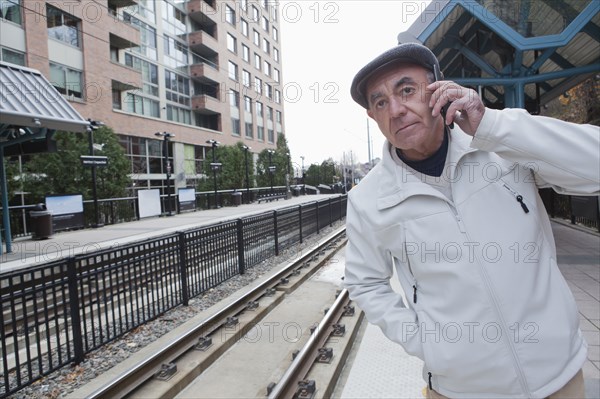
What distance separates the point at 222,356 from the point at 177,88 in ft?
120

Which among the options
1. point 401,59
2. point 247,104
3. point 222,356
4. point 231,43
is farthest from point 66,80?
point 247,104

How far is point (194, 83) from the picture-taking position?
4078cm

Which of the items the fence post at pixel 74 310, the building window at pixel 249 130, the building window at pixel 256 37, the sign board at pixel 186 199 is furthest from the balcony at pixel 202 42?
the fence post at pixel 74 310

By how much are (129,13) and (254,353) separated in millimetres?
34053

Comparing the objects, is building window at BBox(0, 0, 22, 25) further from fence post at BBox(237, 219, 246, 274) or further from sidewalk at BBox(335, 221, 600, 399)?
sidewalk at BBox(335, 221, 600, 399)

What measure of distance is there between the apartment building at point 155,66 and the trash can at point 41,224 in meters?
6.30

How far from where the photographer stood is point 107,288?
578 centimetres

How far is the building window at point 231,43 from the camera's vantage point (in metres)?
46.6

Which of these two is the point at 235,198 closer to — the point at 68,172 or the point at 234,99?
the point at 68,172

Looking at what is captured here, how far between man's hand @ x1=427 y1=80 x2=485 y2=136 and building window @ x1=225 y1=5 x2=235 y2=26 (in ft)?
166

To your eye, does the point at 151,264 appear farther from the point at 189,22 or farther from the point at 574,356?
the point at 189,22

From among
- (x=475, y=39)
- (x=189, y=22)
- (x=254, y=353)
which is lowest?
(x=254, y=353)

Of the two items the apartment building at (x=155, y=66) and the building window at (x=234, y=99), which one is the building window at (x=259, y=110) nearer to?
the apartment building at (x=155, y=66)

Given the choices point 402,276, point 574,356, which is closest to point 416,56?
point 402,276
